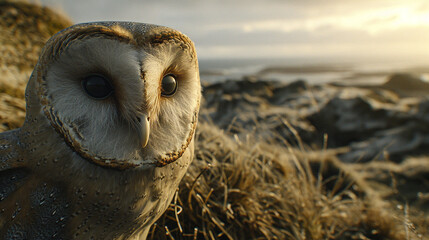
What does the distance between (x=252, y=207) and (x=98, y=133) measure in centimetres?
144

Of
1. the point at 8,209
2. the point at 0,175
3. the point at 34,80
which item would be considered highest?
the point at 34,80

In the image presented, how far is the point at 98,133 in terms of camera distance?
926 mm

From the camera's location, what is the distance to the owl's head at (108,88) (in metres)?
0.88

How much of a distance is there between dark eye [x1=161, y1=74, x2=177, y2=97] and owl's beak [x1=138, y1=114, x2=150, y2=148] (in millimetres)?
159

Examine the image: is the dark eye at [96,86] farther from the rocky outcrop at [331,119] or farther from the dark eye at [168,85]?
the rocky outcrop at [331,119]

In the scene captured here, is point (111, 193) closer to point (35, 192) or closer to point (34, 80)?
point (35, 192)

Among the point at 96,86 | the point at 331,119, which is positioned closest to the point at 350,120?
the point at 331,119

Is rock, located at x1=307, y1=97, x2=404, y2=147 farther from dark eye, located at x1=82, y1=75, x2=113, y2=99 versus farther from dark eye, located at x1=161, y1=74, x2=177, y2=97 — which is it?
dark eye, located at x1=82, y1=75, x2=113, y2=99

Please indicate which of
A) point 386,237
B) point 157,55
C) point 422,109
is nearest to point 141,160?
point 157,55

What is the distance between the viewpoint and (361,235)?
7.31ft

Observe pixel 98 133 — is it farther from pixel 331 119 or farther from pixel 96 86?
pixel 331 119

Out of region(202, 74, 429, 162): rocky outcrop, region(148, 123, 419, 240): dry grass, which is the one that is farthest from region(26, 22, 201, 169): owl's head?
region(202, 74, 429, 162): rocky outcrop

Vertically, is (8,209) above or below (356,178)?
above

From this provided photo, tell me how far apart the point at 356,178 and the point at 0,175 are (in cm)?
324
